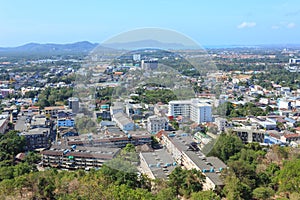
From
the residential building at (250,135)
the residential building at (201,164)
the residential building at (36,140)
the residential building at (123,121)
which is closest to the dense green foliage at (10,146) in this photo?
the residential building at (36,140)

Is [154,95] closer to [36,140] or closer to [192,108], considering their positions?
[192,108]

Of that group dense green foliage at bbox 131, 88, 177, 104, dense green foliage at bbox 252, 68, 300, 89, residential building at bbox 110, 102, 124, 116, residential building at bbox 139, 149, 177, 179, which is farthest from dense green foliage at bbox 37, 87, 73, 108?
dense green foliage at bbox 252, 68, 300, 89

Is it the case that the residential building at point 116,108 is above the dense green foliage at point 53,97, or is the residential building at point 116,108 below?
above

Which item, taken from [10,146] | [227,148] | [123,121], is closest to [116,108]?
[123,121]

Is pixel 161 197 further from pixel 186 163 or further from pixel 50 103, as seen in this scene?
pixel 50 103

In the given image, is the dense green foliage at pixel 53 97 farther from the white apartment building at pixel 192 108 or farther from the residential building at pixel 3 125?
the white apartment building at pixel 192 108

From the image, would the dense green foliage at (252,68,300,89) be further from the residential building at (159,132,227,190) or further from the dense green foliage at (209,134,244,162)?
the residential building at (159,132,227,190)

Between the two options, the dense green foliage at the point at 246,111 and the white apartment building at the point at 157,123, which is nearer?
the white apartment building at the point at 157,123
